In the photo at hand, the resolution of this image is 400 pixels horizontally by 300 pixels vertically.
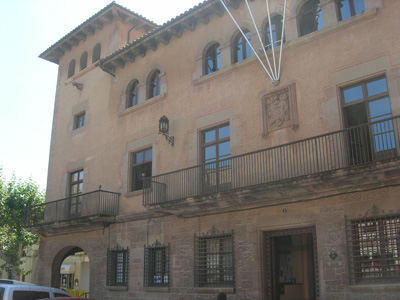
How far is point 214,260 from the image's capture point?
44.3 ft

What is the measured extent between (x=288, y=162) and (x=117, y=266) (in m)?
8.00

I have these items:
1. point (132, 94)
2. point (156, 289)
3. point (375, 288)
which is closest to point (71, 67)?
point (132, 94)

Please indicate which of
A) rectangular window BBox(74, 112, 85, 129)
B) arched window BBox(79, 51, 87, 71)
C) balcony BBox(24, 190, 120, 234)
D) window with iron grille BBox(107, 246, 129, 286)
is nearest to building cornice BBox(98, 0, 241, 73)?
rectangular window BBox(74, 112, 85, 129)

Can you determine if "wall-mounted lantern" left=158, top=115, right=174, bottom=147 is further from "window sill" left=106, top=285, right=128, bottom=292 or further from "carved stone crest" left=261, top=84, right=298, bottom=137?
"window sill" left=106, top=285, right=128, bottom=292

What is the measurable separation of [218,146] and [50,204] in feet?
29.2

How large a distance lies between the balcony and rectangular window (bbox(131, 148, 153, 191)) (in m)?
0.86

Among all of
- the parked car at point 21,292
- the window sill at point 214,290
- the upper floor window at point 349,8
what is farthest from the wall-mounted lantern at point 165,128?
the parked car at point 21,292

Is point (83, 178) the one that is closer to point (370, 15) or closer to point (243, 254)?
point (243, 254)

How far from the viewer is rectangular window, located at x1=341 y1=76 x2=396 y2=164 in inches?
423

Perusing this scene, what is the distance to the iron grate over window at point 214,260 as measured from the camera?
516 inches

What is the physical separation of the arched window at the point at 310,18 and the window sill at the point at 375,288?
7.00 meters

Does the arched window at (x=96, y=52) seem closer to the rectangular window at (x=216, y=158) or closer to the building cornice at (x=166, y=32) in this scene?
the building cornice at (x=166, y=32)

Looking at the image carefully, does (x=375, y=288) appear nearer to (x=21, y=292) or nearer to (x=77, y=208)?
(x=21, y=292)

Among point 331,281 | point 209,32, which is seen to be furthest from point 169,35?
point 331,281
